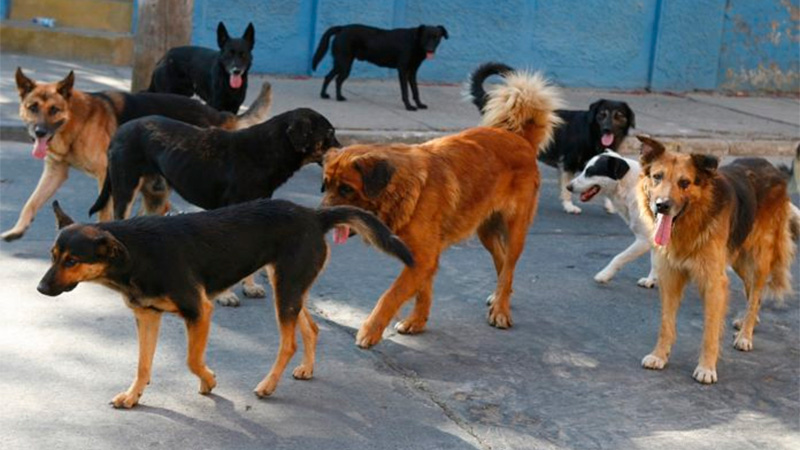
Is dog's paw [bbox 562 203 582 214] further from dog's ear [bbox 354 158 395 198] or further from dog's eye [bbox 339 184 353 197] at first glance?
dog's eye [bbox 339 184 353 197]

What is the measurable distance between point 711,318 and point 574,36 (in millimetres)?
11476

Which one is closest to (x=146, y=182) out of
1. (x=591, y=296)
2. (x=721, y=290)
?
(x=591, y=296)

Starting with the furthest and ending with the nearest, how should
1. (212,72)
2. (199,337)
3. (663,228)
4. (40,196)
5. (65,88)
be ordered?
1. (212,72)
2. (65,88)
3. (40,196)
4. (663,228)
5. (199,337)

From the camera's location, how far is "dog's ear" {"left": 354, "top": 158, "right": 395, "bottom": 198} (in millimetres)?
6547

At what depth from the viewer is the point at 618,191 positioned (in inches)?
371

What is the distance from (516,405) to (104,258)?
7.47 ft

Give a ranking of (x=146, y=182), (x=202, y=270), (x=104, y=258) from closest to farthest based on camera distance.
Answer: (x=104, y=258) < (x=202, y=270) < (x=146, y=182)

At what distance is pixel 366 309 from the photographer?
7734mm

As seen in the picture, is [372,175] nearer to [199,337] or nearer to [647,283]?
[199,337]

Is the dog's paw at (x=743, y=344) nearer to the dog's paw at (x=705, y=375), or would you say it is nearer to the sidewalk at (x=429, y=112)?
the dog's paw at (x=705, y=375)

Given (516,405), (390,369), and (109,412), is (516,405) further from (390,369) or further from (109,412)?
(109,412)

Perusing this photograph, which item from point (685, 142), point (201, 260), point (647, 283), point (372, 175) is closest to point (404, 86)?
point (685, 142)

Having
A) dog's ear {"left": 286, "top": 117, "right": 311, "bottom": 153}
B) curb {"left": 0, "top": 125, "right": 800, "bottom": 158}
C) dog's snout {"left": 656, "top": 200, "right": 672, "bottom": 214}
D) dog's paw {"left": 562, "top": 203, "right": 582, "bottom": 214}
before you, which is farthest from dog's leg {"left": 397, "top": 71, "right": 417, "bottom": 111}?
dog's snout {"left": 656, "top": 200, "right": 672, "bottom": 214}

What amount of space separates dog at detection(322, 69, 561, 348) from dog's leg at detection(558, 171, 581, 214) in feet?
10.3
